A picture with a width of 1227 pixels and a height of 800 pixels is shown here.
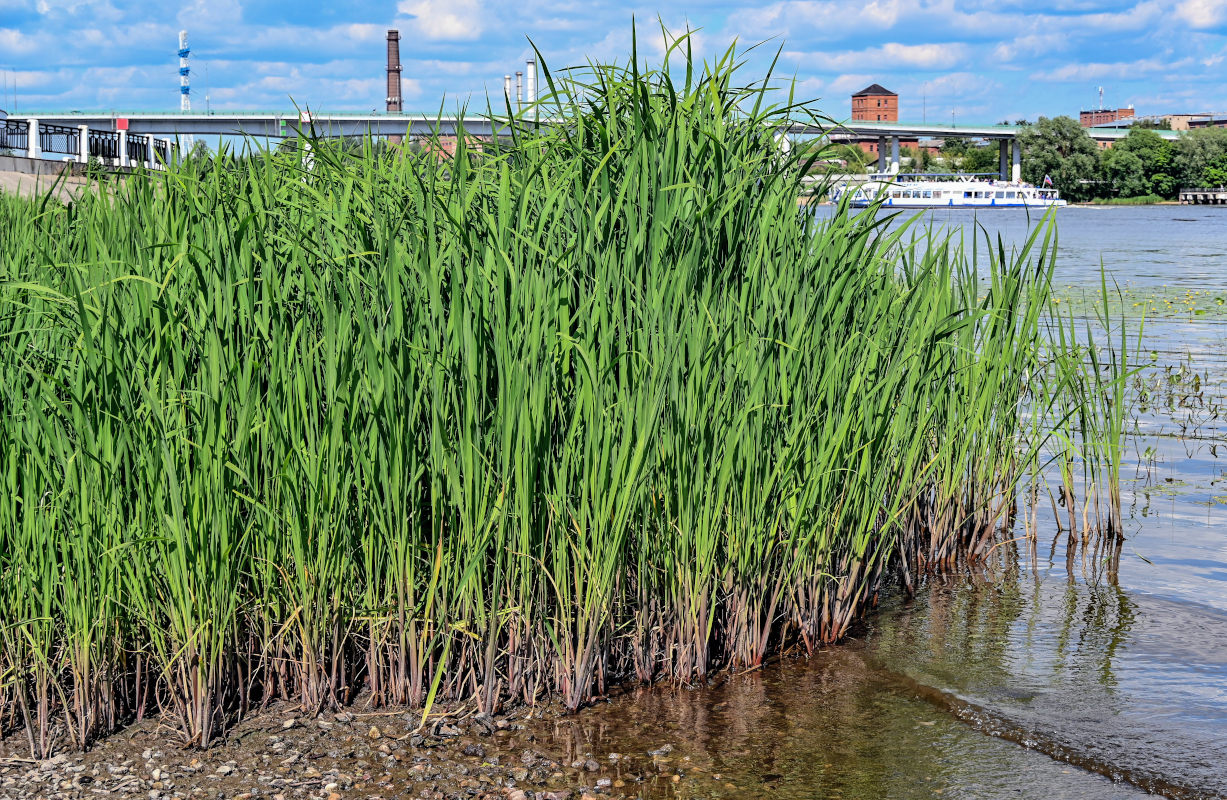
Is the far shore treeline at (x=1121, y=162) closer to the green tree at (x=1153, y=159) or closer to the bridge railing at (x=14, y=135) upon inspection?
the green tree at (x=1153, y=159)

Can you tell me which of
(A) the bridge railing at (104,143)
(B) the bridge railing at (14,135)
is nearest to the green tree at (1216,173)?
(A) the bridge railing at (104,143)

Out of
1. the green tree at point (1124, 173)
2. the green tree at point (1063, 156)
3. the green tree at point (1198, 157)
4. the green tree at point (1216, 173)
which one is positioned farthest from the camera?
the green tree at point (1216, 173)

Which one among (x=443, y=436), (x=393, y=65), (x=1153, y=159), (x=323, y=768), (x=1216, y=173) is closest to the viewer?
(x=323, y=768)

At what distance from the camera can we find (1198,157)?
125m

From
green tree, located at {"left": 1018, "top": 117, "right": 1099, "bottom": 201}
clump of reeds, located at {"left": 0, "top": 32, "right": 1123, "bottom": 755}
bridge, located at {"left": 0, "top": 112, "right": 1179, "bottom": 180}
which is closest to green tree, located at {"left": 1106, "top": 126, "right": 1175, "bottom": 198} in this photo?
green tree, located at {"left": 1018, "top": 117, "right": 1099, "bottom": 201}

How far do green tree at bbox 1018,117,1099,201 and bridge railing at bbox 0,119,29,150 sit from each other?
4250 inches

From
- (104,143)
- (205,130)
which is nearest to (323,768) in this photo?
(205,130)

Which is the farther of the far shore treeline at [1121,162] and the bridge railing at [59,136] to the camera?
the far shore treeline at [1121,162]

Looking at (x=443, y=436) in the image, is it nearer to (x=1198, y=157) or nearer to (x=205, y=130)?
(x=205, y=130)

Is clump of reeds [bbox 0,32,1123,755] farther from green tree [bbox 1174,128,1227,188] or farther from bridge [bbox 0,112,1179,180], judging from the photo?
green tree [bbox 1174,128,1227,188]

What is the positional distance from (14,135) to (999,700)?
32492 millimetres

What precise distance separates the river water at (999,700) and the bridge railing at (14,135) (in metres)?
29.3

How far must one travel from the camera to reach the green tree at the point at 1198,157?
12494 centimetres

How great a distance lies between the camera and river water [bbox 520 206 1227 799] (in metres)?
3.77
